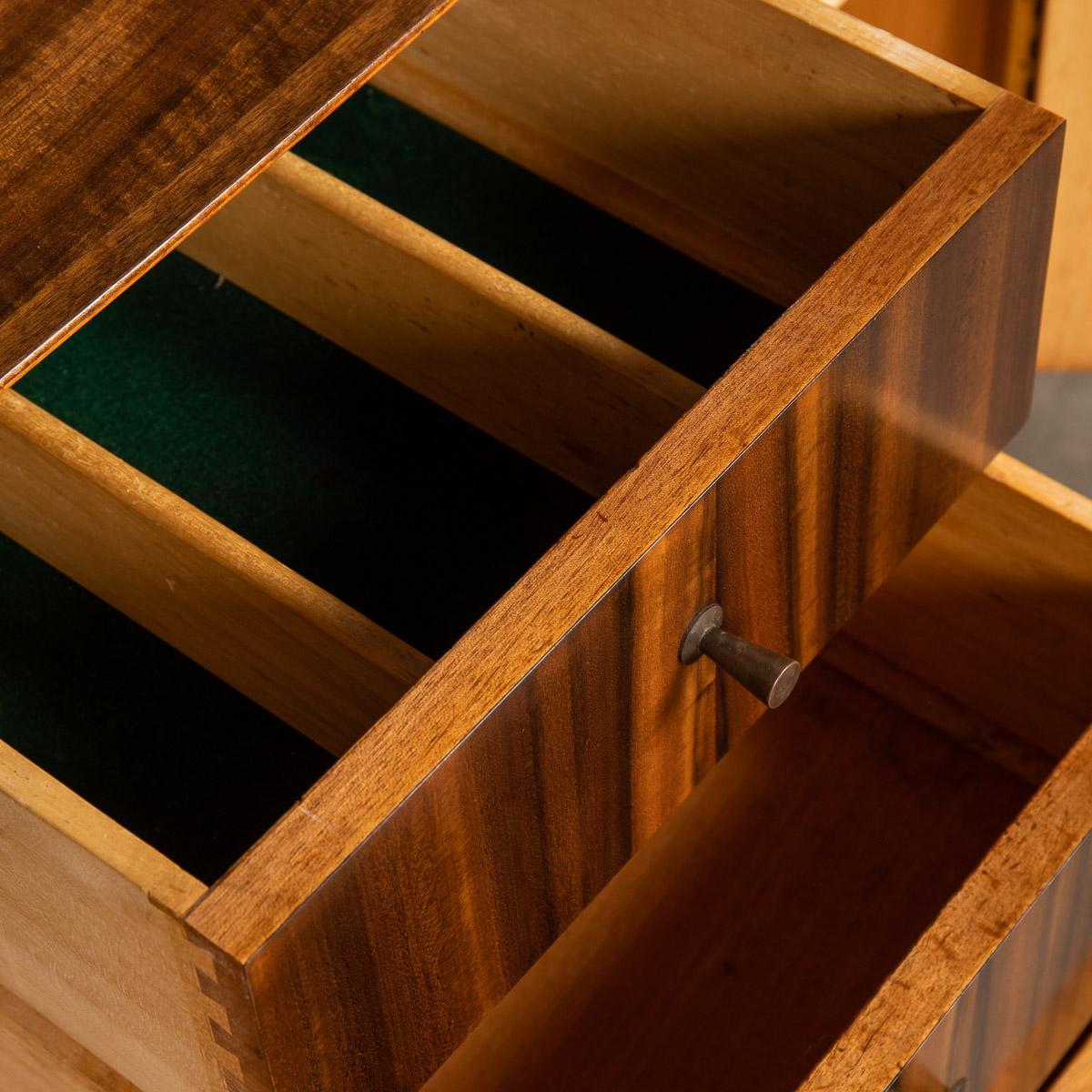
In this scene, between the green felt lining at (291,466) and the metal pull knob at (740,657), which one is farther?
the green felt lining at (291,466)

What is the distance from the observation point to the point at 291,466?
2.87ft

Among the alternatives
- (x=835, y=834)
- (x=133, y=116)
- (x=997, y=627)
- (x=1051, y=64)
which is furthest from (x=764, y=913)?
(x=1051, y=64)

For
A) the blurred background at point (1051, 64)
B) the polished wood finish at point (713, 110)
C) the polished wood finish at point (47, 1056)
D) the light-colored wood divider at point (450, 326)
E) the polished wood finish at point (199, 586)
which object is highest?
the blurred background at point (1051, 64)

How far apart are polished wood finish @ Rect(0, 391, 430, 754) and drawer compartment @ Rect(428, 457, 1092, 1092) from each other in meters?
0.25

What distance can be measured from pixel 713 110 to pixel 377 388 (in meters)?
0.22

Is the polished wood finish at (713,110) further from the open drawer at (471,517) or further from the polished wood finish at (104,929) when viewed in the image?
the polished wood finish at (104,929)

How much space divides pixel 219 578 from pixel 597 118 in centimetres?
35

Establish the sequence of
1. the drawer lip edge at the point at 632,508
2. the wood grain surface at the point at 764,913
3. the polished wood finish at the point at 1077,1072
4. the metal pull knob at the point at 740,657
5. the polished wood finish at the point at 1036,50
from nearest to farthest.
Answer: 1. the drawer lip edge at the point at 632,508
2. the metal pull knob at the point at 740,657
3. the polished wood finish at the point at 1077,1072
4. the wood grain surface at the point at 764,913
5. the polished wood finish at the point at 1036,50

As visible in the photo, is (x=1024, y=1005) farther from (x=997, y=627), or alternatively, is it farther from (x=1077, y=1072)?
(x=997, y=627)

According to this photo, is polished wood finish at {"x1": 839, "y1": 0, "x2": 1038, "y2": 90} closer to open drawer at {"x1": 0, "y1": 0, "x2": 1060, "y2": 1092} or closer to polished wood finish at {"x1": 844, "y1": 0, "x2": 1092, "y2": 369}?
polished wood finish at {"x1": 844, "y1": 0, "x2": 1092, "y2": 369}

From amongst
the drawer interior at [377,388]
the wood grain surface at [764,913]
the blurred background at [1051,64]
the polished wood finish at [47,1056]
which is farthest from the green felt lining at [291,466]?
the blurred background at [1051,64]

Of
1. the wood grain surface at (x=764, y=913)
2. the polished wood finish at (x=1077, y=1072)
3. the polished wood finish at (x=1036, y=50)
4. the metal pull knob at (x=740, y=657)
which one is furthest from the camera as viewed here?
the polished wood finish at (x=1036, y=50)

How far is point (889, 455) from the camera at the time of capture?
0.75 metres

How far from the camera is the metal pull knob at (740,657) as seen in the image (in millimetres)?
636
